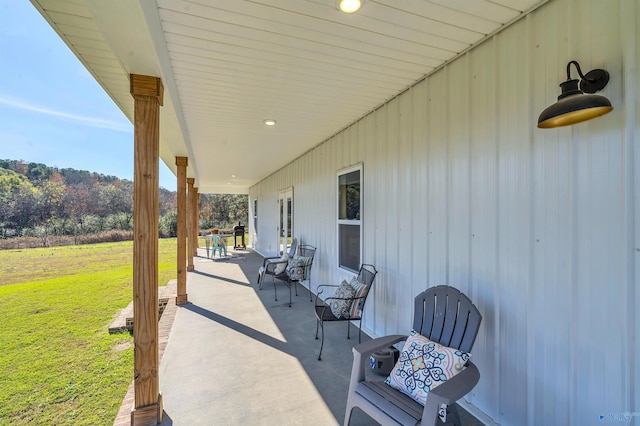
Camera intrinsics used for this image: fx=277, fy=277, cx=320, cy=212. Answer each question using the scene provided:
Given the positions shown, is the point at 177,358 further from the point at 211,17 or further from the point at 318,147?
the point at 318,147

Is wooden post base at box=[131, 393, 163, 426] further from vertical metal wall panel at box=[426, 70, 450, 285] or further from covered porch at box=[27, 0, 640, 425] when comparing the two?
vertical metal wall panel at box=[426, 70, 450, 285]

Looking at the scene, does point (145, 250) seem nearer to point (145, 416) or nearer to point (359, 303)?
point (145, 416)

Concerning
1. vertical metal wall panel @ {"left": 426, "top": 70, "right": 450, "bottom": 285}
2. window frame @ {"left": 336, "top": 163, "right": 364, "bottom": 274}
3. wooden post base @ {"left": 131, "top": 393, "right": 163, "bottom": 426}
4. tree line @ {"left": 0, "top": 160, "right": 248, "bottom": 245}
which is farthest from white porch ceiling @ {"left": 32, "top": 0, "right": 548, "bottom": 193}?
tree line @ {"left": 0, "top": 160, "right": 248, "bottom": 245}

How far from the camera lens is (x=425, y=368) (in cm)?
175

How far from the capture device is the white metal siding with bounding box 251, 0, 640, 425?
1351 millimetres

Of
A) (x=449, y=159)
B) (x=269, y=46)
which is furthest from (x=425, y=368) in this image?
(x=269, y=46)

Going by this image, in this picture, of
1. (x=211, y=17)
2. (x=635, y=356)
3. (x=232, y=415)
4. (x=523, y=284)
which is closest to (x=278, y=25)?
(x=211, y=17)

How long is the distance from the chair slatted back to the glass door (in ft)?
17.4

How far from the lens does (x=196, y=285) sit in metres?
6.02

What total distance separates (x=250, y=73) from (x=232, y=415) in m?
2.82

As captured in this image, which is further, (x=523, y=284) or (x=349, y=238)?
A: (x=349, y=238)

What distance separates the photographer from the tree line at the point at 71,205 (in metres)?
12.6

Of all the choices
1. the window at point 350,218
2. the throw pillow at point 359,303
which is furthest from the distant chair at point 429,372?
the window at point 350,218

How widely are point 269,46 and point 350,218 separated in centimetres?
261
